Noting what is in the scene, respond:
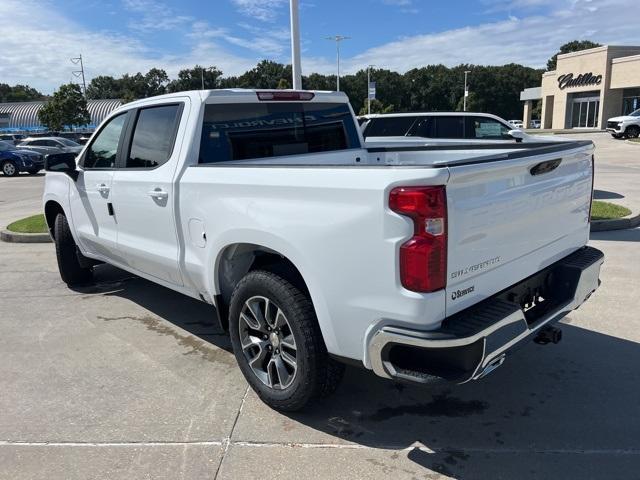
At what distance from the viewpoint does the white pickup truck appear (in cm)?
251

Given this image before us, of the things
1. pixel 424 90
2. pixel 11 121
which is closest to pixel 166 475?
pixel 11 121

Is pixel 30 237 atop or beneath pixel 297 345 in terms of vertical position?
beneath

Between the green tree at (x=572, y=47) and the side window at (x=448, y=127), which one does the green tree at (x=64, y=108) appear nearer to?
the side window at (x=448, y=127)

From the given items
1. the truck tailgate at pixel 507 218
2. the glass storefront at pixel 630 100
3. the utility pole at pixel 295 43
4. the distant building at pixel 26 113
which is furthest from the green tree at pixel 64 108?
the truck tailgate at pixel 507 218

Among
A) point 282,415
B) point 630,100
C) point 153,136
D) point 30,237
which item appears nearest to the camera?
point 282,415

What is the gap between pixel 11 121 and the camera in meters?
87.8

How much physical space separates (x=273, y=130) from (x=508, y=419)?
271cm

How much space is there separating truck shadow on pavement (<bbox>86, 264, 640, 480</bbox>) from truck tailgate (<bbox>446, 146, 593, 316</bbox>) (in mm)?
633

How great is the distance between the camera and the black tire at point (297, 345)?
301cm

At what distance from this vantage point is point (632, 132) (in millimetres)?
32719

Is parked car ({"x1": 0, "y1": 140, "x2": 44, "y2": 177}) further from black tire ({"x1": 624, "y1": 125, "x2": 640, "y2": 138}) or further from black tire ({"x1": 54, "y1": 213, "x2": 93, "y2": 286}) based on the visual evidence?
black tire ({"x1": 624, "y1": 125, "x2": 640, "y2": 138})

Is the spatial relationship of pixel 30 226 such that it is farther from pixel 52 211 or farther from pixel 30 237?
pixel 52 211

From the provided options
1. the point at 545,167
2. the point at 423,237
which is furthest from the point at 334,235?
the point at 545,167

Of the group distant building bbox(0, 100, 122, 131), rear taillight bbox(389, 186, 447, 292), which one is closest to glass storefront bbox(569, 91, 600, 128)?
rear taillight bbox(389, 186, 447, 292)
